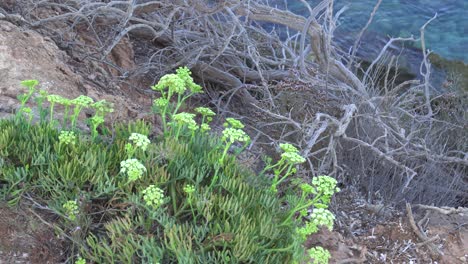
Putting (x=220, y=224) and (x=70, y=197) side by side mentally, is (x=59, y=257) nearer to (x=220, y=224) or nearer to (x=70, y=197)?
(x=70, y=197)

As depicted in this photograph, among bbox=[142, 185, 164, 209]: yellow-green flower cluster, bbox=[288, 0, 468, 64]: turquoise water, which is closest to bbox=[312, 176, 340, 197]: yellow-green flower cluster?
bbox=[142, 185, 164, 209]: yellow-green flower cluster

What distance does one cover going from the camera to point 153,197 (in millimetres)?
2357

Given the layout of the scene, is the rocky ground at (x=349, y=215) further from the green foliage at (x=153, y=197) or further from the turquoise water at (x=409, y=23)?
the turquoise water at (x=409, y=23)

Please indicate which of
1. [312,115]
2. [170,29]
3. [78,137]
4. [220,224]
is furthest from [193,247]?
[170,29]

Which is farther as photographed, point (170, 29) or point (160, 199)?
point (170, 29)

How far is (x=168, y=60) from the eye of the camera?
5.49 m

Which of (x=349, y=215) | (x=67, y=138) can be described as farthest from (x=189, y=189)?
(x=349, y=215)

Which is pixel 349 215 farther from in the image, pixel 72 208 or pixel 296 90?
pixel 72 208

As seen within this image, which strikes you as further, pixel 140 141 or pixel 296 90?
pixel 296 90

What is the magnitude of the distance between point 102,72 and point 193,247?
2570mm

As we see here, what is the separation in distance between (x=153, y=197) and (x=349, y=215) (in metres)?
1.94

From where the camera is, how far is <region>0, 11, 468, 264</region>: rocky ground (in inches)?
140

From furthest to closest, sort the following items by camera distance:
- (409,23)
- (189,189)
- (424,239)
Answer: (409,23) < (424,239) < (189,189)

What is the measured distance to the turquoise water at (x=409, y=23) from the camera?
8.63m
